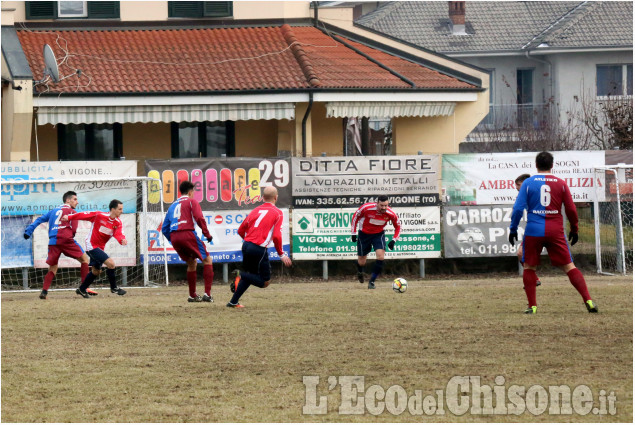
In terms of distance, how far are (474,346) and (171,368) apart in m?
3.15

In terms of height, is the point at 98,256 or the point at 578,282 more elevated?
the point at 98,256

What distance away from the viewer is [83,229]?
21562 mm

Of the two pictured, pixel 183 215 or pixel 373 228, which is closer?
pixel 183 215

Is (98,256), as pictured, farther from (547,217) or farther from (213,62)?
(213,62)

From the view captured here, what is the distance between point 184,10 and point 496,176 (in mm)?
10921

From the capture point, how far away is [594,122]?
37156 mm

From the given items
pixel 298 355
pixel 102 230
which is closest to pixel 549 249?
pixel 298 355

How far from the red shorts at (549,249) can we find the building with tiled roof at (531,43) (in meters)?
29.0

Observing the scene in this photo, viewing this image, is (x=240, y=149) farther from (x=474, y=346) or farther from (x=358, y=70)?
(x=474, y=346)

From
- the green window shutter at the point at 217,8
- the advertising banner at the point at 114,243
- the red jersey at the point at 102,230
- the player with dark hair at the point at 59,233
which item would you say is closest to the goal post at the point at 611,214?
the advertising banner at the point at 114,243

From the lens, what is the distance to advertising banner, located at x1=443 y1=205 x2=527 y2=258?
22344 mm

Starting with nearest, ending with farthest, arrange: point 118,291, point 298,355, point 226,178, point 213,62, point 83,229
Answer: point 298,355
point 118,291
point 83,229
point 226,178
point 213,62

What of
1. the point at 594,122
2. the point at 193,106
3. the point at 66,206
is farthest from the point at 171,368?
the point at 594,122

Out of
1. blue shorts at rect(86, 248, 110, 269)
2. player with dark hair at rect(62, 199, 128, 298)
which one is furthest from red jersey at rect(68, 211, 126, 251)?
blue shorts at rect(86, 248, 110, 269)
